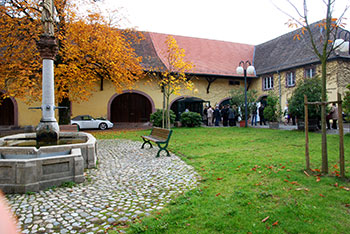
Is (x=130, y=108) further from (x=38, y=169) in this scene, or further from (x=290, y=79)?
(x=38, y=169)

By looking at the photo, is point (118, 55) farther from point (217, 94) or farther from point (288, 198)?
point (217, 94)

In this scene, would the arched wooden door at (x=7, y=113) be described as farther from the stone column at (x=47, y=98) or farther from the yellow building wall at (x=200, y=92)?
the stone column at (x=47, y=98)

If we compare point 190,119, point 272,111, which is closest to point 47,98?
point 190,119

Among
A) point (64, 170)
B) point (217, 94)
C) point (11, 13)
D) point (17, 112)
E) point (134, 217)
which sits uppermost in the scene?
point (11, 13)

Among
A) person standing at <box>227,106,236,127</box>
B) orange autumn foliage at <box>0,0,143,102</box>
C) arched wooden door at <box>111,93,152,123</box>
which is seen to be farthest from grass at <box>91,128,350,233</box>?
arched wooden door at <box>111,93,152,123</box>

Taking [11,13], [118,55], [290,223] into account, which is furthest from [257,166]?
[11,13]

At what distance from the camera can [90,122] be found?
19719 millimetres

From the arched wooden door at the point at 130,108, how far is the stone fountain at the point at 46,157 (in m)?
14.9

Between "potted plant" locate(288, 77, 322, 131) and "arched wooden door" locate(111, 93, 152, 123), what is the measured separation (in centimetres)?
1314

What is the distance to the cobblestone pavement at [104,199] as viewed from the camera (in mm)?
3184

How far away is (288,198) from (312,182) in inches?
37.5

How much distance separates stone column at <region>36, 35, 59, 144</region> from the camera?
6.71 metres

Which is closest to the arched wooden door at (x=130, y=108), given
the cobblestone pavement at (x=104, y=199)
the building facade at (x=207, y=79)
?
the building facade at (x=207, y=79)

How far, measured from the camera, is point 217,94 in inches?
1017
